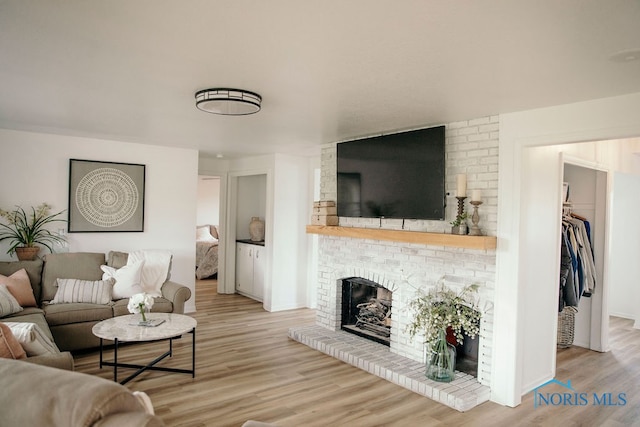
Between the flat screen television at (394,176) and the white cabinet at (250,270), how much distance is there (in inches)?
93.6

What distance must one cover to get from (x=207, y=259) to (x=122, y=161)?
3936 millimetres

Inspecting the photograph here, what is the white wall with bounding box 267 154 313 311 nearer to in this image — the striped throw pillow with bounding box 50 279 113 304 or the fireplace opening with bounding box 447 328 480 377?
the striped throw pillow with bounding box 50 279 113 304

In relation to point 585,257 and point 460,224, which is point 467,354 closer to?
point 460,224

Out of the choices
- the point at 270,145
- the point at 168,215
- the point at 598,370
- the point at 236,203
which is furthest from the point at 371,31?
the point at 236,203

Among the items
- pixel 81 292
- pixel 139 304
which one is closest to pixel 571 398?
pixel 139 304

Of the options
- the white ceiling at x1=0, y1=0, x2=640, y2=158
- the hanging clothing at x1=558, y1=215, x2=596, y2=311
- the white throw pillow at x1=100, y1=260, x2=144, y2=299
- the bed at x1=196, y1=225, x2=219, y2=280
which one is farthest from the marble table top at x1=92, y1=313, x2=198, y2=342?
the bed at x1=196, y1=225, x2=219, y2=280

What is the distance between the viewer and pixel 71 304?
4.24 m

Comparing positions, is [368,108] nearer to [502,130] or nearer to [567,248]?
[502,130]

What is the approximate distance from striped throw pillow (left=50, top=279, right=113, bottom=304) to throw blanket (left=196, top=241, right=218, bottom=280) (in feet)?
14.6

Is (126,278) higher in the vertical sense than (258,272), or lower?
higher

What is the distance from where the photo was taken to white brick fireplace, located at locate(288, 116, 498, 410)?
139 inches

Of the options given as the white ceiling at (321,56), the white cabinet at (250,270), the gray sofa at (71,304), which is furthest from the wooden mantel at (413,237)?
the white cabinet at (250,270)

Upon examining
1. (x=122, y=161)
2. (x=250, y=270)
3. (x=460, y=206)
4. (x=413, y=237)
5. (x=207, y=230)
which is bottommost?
(x=250, y=270)

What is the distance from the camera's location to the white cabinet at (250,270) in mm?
6820
